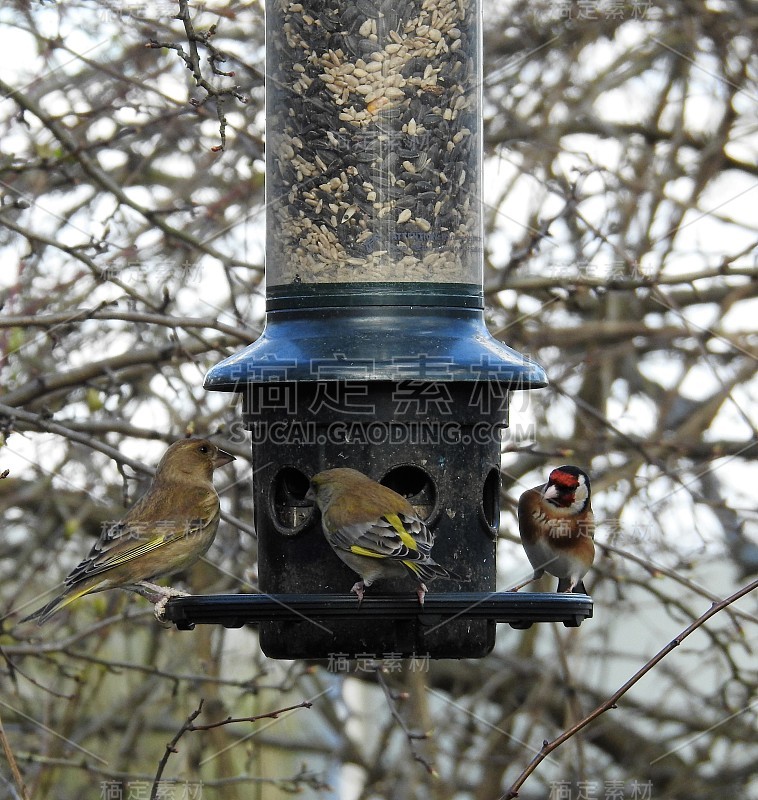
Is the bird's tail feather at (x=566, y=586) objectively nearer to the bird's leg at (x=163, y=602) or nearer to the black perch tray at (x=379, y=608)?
the black perch tray at (x=379, y=608)

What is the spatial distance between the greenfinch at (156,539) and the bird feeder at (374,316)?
40cm

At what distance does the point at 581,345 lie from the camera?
9211mm

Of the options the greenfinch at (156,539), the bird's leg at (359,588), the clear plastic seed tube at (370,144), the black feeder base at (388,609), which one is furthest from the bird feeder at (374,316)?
the greenfinch at (156,539)

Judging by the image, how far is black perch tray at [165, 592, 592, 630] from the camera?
4.31m

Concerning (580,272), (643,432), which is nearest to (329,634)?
(580,272)

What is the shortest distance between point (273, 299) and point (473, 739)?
15.6 feet

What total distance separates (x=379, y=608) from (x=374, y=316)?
1167 mm

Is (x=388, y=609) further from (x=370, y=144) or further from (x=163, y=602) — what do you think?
(x=370, y=144)

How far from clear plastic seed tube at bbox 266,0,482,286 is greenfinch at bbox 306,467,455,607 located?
0.83 meters

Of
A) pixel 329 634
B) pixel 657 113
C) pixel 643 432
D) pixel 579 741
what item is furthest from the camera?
pixel 657 113

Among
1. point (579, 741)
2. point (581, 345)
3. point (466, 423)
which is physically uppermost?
point (581, 345)

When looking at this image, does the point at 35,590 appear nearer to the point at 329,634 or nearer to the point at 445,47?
the point at 329,634

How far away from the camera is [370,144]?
5.16 metres

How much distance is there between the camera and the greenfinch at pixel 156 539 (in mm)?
5391
